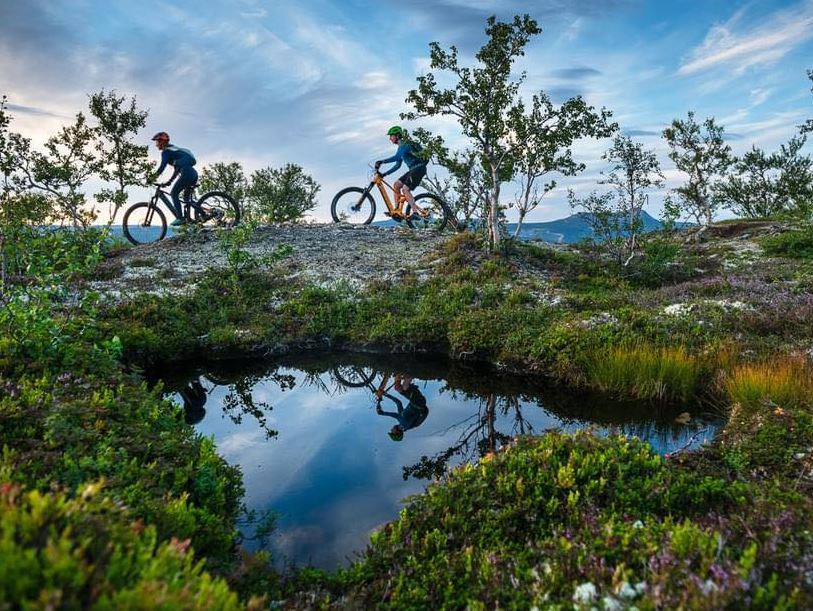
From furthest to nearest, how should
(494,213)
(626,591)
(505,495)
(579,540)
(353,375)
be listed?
(494,213), (353,375), (505,495), (579,540), (626,591)

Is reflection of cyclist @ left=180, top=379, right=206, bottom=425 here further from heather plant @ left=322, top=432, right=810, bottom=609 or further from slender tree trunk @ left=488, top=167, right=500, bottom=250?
slender tree trunk @ left=488, top=167, right=500, bottom=250

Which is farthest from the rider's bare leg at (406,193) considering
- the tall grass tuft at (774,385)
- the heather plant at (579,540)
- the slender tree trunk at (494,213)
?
the heather plant at (579,540)

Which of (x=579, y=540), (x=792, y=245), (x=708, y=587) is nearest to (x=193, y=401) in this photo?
(x=579, y=540)

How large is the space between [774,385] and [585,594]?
7812mm

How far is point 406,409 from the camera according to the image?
11938 mm

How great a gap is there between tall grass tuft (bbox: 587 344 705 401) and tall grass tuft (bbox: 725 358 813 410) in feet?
3.30

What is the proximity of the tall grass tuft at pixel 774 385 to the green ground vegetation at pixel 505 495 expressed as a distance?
Result: 0.21 ft

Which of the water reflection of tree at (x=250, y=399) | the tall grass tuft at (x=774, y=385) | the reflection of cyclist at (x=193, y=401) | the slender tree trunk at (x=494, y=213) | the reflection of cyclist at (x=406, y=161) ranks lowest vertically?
the water reflection of tree at (x=250, y=399)

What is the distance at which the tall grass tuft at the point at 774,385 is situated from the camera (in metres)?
9.05

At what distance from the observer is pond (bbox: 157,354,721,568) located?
751cm

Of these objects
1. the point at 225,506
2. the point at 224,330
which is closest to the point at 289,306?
the point at 224,330

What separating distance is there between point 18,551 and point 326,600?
315cm

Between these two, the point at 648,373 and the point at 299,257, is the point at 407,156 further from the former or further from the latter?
the point at 648,373

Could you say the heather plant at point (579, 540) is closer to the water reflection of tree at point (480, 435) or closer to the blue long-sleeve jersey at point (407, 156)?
the water reflection of tree at point (480, 435)
